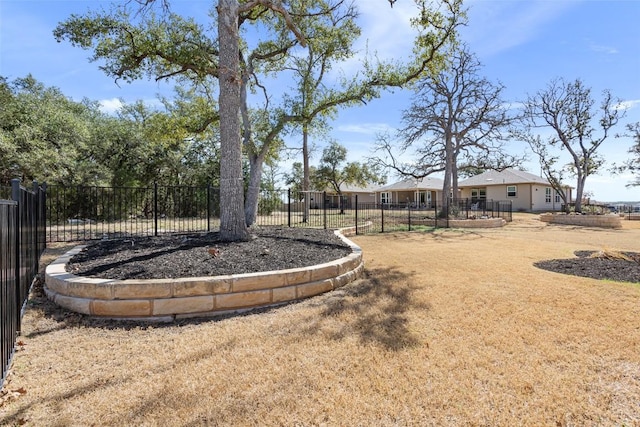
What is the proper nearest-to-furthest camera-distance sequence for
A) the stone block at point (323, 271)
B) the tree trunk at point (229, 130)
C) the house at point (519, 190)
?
the stone block at point (323, 271) → the tree trunk at point (229, 130) → the house at point (519, 190)

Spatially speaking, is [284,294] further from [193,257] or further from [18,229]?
[18,229]

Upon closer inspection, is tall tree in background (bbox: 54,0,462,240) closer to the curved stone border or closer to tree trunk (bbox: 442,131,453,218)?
the curved stone border

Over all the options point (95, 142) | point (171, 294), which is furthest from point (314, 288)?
point (95, 142)

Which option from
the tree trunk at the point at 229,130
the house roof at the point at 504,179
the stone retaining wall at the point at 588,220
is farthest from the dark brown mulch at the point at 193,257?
the house roof at the point at 504,179

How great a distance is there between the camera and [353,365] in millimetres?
2562

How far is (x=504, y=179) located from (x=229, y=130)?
105 ft

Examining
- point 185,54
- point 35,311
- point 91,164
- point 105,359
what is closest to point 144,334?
point 105,359

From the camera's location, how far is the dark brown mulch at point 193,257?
4148 millimetres

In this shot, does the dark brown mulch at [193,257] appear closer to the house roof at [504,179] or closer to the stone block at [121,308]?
the stone block at [121,308]

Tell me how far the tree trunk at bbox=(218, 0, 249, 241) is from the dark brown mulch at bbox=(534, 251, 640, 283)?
231 inches

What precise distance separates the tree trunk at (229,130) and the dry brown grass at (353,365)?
8.37 ft

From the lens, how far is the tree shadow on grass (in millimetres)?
3080

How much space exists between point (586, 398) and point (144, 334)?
3.70 m

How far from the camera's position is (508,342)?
2.97 meters
